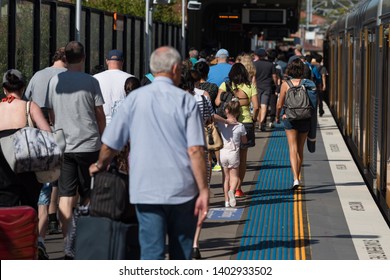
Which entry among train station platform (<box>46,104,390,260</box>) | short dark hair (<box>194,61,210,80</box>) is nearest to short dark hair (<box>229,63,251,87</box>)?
short dark hair (<box>194,61,210,80</box>)

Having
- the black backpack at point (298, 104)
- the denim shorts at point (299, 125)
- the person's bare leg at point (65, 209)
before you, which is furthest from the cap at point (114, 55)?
the denim shorts at point (299, 125)

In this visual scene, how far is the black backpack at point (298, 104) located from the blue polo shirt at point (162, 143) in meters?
7.75

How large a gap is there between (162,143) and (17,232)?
1.97 meters

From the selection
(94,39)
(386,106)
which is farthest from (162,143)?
(94,39)

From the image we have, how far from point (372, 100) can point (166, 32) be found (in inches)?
643

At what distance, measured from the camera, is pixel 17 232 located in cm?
844

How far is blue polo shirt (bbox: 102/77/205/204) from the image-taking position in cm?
688

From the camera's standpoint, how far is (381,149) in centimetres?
1292

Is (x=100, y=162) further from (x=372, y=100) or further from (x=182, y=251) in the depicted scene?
(x=372, y=100)

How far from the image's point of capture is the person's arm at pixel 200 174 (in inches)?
272

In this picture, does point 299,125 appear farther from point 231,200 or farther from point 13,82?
point 13,82

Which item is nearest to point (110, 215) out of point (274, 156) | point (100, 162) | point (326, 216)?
point (100, 162)

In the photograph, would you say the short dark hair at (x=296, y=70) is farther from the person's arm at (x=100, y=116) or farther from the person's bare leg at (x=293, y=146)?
the person's arm at (x=100, y=116)

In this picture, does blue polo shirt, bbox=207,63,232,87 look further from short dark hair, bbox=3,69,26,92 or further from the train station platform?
short dark hair, bbox=3,69,26,92
